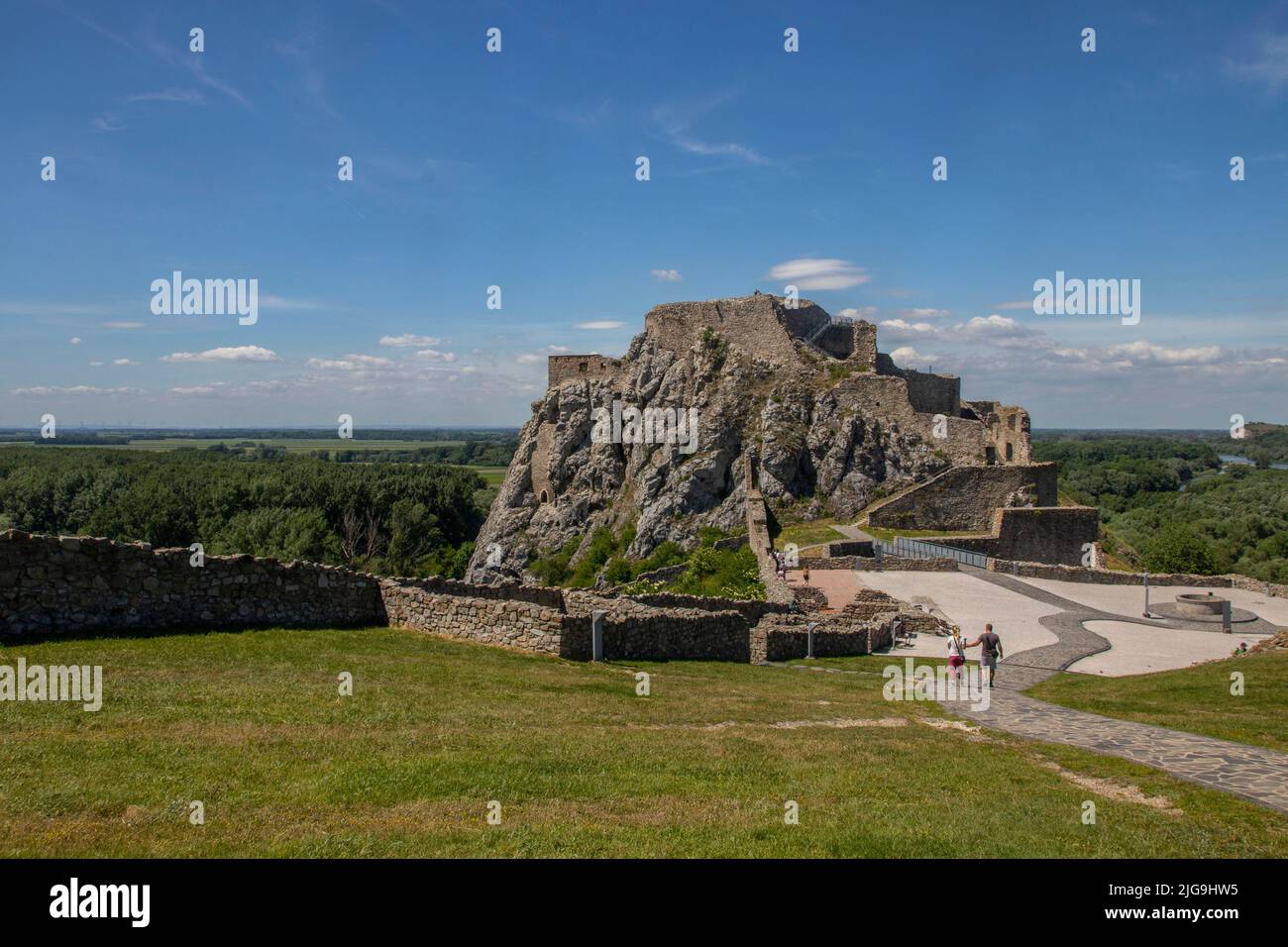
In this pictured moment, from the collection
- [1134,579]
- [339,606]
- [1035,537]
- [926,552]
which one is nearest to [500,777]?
[339,606]

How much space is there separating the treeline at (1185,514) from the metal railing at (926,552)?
13264mm

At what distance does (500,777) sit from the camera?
7.83 metres

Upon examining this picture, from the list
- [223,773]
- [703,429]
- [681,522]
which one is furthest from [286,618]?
[703,429]

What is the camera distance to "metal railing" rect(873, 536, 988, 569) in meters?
37.2

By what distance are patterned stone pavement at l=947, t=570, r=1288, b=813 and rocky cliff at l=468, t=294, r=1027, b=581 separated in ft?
91.6

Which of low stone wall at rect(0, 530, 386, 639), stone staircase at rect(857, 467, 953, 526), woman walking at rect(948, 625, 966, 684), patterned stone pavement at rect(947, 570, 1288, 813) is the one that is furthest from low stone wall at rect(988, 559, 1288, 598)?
low stone wall at rect(0, 530, 386, 639)

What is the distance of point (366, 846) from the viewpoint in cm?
580

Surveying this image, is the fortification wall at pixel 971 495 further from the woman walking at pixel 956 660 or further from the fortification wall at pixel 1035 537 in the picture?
the woman walking at pixel 956 660

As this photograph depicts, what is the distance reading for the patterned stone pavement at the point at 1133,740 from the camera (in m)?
9.09

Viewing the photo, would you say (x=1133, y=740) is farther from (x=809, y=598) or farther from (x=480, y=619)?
(x=809, y=598)

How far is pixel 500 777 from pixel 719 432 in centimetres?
4411

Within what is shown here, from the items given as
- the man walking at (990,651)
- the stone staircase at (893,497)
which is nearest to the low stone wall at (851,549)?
the stone staircase at (893,497)

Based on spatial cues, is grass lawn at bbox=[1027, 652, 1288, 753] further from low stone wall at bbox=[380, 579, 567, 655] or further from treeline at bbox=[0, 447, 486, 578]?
treeline at bbox=[0, 447, 486, 578]
